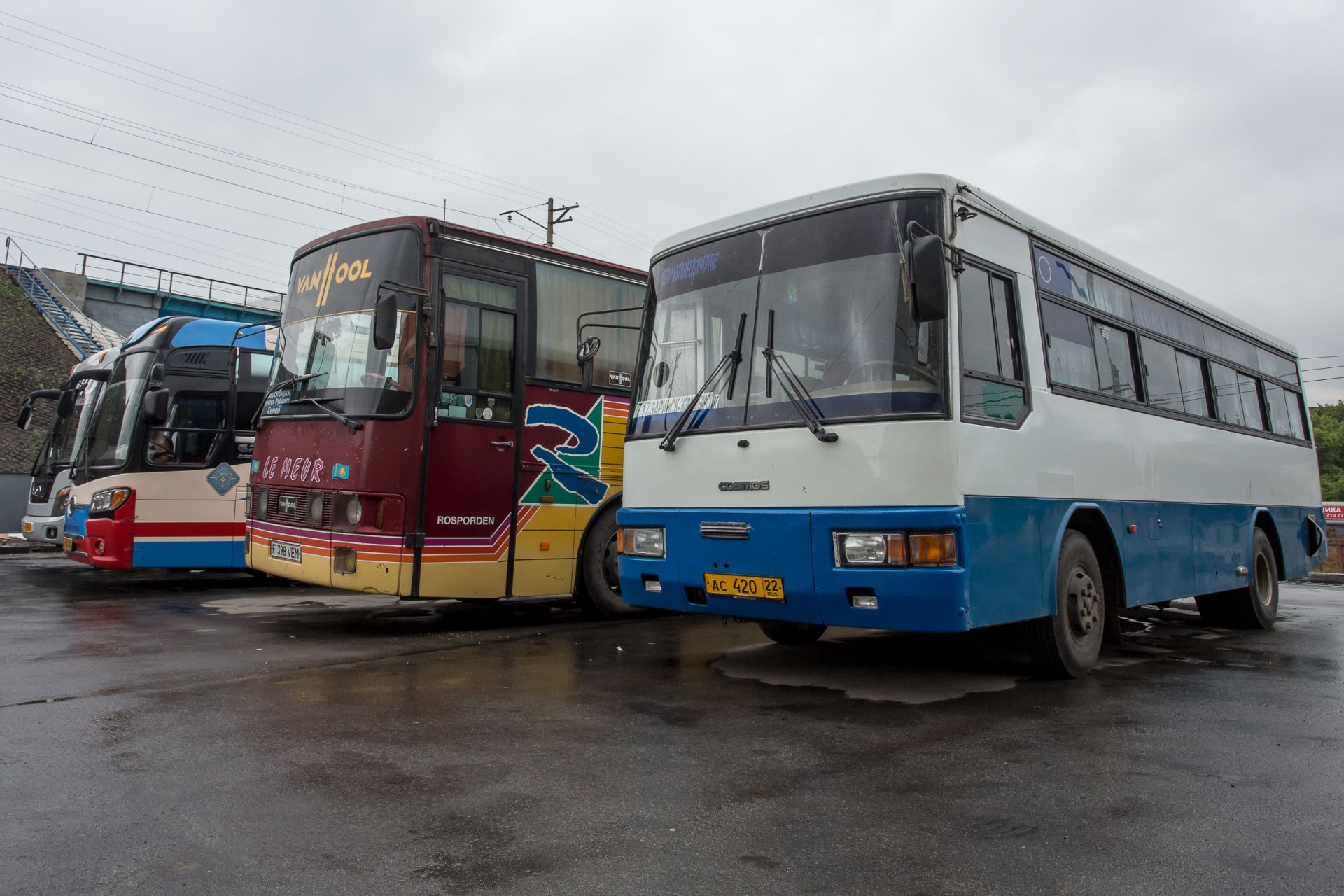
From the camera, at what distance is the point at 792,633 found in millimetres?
8266

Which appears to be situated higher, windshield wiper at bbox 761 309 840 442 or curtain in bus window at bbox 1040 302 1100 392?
curtain in bus window at bbox 1040 302 1100 392

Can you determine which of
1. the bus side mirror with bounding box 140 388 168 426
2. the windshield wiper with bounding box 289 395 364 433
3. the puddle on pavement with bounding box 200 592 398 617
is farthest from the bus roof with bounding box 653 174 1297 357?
the bus side mirror with bounding box 140 388 168 426

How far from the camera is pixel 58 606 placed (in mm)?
10531

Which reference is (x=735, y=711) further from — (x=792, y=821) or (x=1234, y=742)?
(x=1234, y=742)

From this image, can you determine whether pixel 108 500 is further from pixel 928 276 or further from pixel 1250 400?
pixel 1250 400

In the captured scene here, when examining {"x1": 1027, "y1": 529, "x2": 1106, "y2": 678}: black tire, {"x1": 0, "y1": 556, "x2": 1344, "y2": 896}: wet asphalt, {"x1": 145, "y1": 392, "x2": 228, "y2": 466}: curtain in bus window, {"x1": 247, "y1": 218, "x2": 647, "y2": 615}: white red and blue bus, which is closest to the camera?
{"x1": 0, "y1": 556, "x2": 1344, "y2": 896}: wet asphalt

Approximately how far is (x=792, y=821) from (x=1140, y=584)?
4786 millimetres

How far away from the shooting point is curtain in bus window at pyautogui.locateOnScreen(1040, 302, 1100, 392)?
690 centimetres

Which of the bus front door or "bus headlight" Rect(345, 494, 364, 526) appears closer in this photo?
"bus headlight" Rect(345, 494, 364, 526)

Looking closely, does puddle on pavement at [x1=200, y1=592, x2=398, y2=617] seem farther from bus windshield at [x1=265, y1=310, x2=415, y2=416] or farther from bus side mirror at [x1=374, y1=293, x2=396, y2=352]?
bus side mirror at [x1=374, y1=293, x2=396, y2=352]

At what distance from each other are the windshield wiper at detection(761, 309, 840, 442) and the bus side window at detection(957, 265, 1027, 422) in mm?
812

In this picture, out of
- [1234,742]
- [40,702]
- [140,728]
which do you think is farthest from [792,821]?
[40,702]

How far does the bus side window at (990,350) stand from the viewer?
5.92 metres

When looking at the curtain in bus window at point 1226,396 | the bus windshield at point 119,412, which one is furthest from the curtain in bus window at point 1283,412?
the bus windshield at point 119,412
